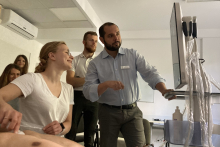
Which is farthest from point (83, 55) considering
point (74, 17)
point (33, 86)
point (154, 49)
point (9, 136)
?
point (154, 49)

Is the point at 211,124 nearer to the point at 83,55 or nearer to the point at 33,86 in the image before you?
the point at 33,86

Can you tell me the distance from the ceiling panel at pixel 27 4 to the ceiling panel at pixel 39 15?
137mm

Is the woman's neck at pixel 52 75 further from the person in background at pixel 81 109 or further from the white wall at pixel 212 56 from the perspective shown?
the white wall at pixel 212 56

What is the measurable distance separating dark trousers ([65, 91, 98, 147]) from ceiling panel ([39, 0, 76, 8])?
6.12 ft

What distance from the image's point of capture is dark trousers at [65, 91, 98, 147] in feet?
6.05

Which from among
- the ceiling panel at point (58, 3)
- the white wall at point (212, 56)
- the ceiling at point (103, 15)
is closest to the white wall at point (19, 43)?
the ceiling at point (103, 15)

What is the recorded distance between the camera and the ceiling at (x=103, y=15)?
3.38 meters

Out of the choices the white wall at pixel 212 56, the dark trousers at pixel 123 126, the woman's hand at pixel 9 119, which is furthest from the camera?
the white wall at pixel 212 56

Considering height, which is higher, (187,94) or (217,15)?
(217,15)

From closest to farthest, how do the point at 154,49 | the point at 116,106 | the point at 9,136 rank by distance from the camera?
1. the point at 9,136
2. the point at 116,106
3. the point at 154,49

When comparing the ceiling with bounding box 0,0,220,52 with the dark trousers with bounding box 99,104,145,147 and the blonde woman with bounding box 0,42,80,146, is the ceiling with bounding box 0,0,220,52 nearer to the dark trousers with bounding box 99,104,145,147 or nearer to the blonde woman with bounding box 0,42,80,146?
the blonde woman with bounding box 0,42,80,146

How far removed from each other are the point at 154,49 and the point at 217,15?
1.56 meters

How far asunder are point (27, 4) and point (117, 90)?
9.07 feet

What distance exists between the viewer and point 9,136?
54 cm
